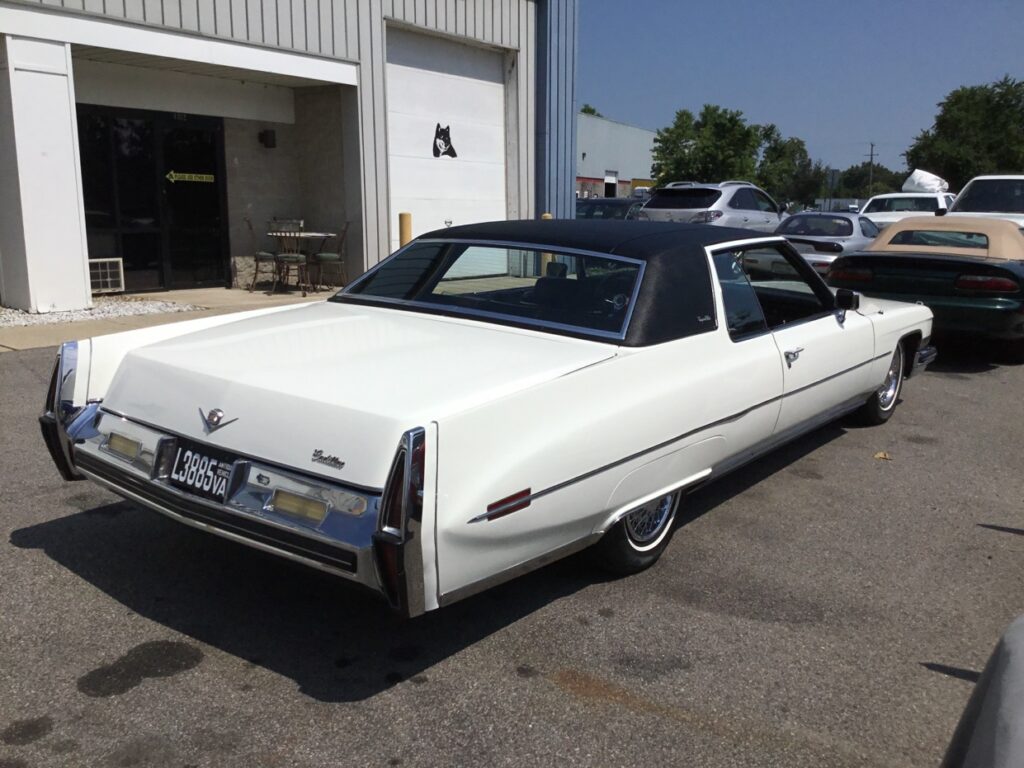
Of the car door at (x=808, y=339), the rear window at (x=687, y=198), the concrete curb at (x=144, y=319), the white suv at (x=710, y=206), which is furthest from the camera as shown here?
the rear window at (x=687, y=198)

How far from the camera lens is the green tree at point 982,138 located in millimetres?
40000

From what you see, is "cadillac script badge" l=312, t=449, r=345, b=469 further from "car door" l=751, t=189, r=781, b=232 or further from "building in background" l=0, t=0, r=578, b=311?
"car door" l=751, t=189, r=781, b=232

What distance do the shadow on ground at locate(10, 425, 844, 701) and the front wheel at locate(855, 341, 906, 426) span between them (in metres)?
3.31

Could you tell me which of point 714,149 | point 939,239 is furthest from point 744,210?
point 714,149

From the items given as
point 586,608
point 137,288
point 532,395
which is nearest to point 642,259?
point 532,395

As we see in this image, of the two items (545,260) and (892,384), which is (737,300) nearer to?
(545,260)

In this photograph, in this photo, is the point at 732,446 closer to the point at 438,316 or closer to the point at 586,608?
the point at 586,608

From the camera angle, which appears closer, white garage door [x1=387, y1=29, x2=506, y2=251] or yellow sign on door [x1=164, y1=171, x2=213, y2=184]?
yellow sign on door [x1=164, y1=171, x2=213, y2=184]

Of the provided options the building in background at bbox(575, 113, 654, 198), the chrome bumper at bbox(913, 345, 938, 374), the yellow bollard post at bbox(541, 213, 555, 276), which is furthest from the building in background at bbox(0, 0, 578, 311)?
the building in background at bbox(575, 113, 654, 198)

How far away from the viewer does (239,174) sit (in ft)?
43.7

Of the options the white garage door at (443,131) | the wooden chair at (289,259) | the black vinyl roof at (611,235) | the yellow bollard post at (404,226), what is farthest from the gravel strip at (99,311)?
the black vinyl roof at (611,235)

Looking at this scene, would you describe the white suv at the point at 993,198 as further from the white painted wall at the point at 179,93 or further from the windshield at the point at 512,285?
the windshield at the point at 512,285

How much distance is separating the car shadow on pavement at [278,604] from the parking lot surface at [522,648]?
0.03ft

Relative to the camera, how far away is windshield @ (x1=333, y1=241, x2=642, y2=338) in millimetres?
3961
